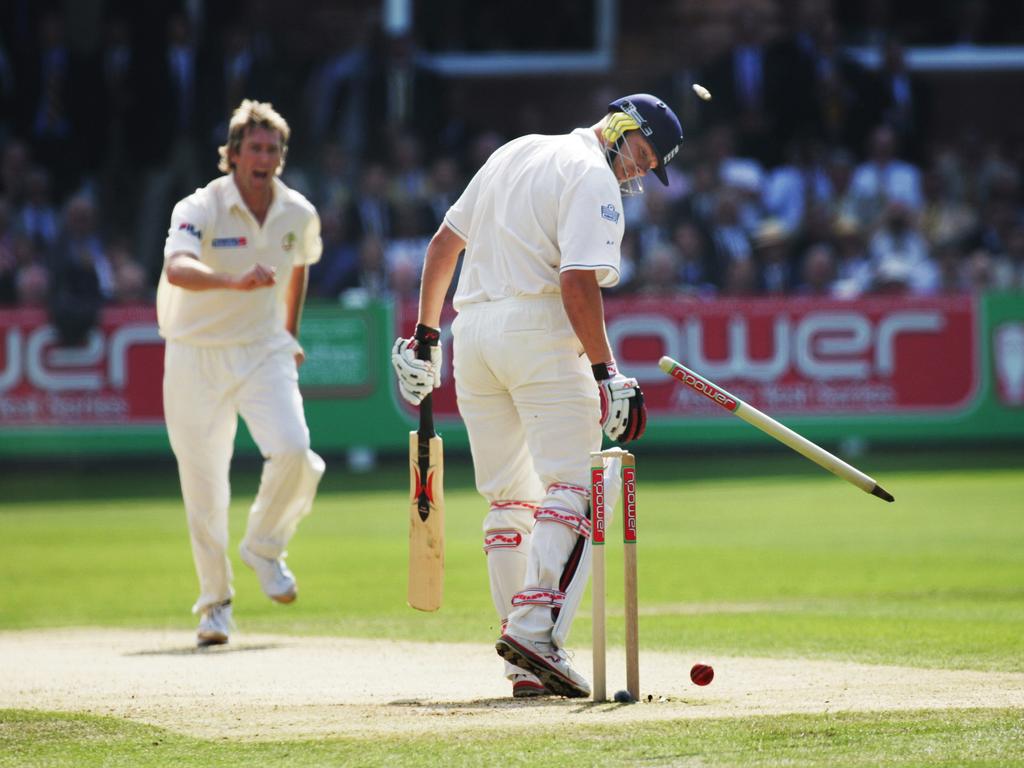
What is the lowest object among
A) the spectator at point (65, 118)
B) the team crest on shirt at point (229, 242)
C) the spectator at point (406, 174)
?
the team crest on shirt at point (229, 242)

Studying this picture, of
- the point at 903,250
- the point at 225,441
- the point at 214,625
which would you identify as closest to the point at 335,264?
the point at 903,250

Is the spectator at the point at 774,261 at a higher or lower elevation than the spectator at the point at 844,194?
lower

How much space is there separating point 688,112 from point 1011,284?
16.8 feet

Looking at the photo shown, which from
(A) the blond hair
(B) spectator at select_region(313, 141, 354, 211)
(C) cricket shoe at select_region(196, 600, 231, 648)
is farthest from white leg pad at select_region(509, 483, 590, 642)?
(B) spectator at select_region(313, 141, 354, 211)

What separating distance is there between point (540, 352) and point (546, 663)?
1.18m

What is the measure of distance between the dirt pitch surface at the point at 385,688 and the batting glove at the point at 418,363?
1175 millimetres

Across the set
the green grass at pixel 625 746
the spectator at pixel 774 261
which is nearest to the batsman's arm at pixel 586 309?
the green grass at pixel 625 746

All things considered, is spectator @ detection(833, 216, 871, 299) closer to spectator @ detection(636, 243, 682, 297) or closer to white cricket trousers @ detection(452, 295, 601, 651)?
spectator @ detection(636, 243, 682, 297)

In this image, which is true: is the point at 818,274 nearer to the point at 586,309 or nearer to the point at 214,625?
the point at 214,625

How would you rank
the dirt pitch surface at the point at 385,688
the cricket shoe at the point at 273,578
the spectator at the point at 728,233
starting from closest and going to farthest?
the dirt pitch surface at the point at 385,688
the cricket shoe at the point at 273,578
the spectator at the point at 728,233

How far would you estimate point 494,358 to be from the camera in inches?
274

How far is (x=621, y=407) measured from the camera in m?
6.57

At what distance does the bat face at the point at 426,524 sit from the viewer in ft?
24.2

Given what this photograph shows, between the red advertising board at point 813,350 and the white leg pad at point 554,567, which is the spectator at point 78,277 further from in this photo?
the white leg pad at point 554,567
